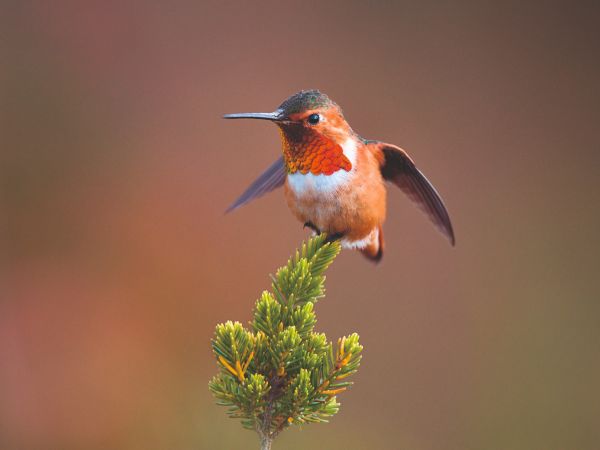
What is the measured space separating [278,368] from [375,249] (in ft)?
1.76

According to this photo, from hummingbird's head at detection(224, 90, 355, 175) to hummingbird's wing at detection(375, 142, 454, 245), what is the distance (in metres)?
0.11

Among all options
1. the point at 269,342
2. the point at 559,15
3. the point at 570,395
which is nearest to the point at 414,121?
the point at 559,15

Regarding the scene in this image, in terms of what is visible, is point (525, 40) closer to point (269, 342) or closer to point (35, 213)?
point (35, 213)

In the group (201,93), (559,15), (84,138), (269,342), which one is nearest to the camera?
(269,342)

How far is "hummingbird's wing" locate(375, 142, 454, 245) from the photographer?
105 centimetres

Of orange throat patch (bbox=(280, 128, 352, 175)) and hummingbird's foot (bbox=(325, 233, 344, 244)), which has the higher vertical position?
orange throat patch (bbox=(280, 128, 352, 175))

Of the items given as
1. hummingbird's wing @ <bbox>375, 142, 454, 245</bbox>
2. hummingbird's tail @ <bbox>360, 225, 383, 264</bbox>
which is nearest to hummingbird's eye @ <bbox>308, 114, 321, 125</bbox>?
hummingbird's wing @ <bbox>375, 142, 454, 245</bbox>

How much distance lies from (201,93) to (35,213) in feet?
2.11

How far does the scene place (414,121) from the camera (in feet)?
7.36

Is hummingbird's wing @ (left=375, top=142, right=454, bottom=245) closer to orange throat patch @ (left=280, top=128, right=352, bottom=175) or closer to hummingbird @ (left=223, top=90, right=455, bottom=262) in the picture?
hummingbird @ (left=223, top=90, right=455, bottom=262)

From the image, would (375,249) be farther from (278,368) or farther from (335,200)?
(278,368)

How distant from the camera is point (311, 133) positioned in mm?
941

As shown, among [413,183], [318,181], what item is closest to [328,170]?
[318,181]

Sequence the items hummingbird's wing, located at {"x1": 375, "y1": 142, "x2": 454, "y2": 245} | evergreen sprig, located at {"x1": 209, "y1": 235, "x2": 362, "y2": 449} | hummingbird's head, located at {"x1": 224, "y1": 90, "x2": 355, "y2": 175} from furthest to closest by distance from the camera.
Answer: hummingbird's wing, located at {"x1": 375, "y1": 142, "x2": 454, "y2": 245} < hummingbird's head, located at {"x1": 224, "y1": 90, "x2": 355, "y2": 175} < evergreen sprig, located at {"x1": 209, "y1": 235, "x2": 362, "y2": 449}
